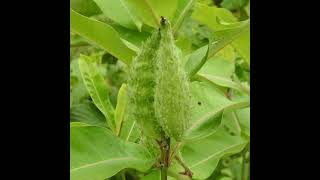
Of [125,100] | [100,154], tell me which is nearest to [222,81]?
[125,100]

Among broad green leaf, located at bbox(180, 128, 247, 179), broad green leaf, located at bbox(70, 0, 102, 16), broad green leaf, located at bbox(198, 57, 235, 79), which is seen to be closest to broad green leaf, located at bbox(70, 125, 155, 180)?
broad green leaf, located at bbox(180, 128, 247, 179)

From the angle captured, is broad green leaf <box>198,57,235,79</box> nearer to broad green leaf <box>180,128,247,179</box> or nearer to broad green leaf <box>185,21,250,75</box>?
broad green leaf <box>180,128,247,179</box>

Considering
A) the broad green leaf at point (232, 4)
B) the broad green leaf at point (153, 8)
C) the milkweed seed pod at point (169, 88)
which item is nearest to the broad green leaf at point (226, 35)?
the broad green leaf at point (153, 8)

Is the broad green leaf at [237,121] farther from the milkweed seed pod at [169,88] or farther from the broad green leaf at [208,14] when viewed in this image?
the milkweed seed pod at [169,88]

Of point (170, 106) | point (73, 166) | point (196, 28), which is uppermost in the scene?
point (196, 28)
